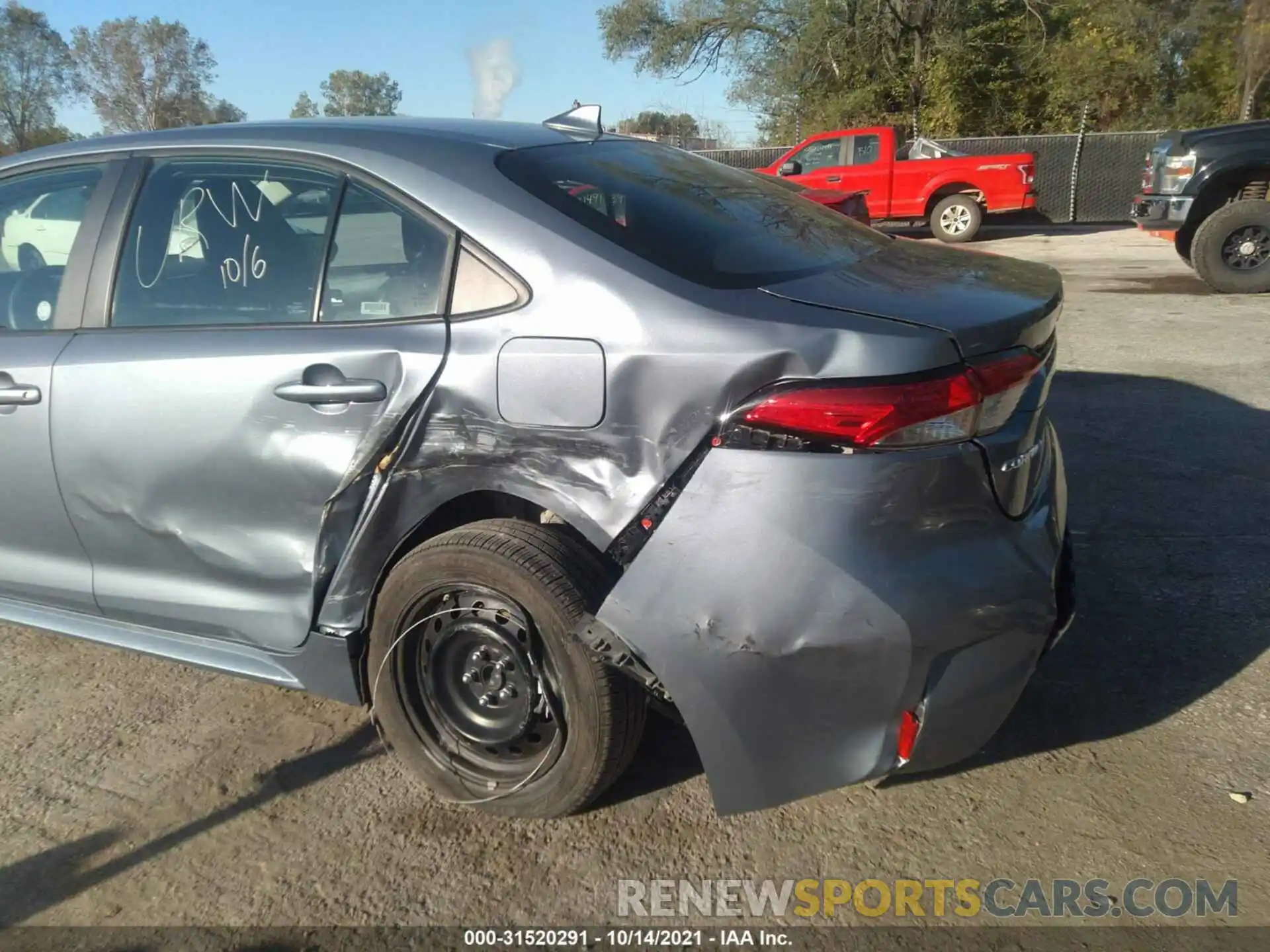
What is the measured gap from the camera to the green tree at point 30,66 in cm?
3919

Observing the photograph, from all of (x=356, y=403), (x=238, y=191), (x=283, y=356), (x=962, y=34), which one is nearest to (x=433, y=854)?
(x=356, y=403)

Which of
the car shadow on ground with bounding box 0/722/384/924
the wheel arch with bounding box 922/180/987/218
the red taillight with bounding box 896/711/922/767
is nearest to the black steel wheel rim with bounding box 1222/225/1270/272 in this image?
the wheel arch with bounding box 922/180/987/218

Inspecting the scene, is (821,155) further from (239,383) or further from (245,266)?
(239,383)

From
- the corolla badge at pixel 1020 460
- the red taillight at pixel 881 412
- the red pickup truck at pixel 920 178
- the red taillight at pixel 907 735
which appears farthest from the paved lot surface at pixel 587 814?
the red pickup truck at pixel 920 178

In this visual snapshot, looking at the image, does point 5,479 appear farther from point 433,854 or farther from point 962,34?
point 962,34

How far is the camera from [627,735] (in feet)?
8.32

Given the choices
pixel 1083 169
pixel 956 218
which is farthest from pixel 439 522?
pixel 1083 169

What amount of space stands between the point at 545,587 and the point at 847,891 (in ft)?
3.29

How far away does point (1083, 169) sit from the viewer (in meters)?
19.2

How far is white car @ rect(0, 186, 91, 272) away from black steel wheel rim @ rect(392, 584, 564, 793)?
5.81 feet

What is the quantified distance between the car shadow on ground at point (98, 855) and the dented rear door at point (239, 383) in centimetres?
40

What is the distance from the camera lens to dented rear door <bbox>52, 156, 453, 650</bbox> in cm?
267

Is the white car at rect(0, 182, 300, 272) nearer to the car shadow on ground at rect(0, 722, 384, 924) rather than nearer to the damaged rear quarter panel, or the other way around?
the damaged rear quarter panel

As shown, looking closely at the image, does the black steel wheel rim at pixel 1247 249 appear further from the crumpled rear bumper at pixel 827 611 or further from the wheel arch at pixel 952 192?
the crumpled rear bumper at pixel 827 611
